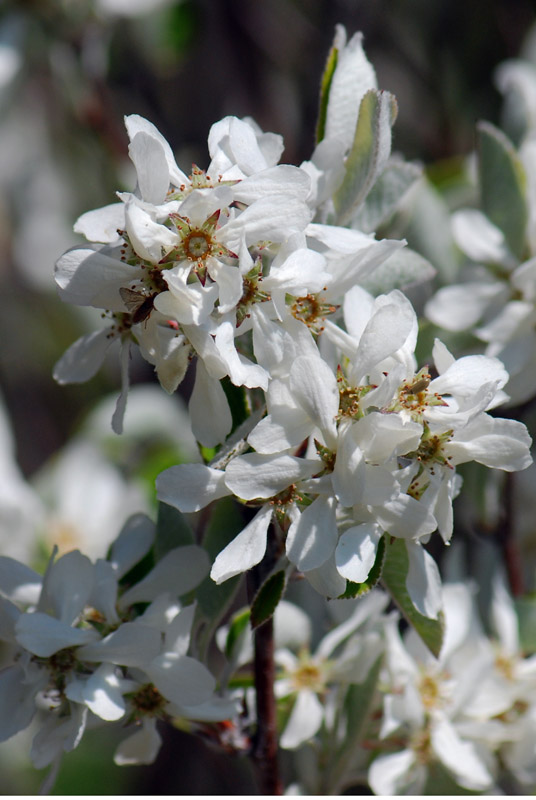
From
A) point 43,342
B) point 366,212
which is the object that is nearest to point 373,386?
point 366,212

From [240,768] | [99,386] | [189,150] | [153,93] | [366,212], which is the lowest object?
[240,768]

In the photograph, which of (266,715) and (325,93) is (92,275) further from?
(266,715)

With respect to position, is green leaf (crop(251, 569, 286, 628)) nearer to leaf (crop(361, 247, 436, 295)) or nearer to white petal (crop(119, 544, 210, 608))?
white petal (crop(119, 544, 210, 608))

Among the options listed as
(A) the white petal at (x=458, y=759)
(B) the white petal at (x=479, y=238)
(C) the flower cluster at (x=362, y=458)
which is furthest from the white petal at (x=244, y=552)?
(B) the white petal at (x=479, y=238)

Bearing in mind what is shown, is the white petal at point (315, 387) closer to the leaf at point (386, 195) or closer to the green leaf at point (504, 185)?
the leaf at point (386, 195)

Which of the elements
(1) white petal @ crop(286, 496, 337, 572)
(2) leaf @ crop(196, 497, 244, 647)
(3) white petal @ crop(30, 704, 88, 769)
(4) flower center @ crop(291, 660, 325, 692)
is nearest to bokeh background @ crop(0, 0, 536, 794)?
(4) flower center @ crop(291, 660, 325, 692)

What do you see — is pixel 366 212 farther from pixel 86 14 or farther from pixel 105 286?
pixel 86 14

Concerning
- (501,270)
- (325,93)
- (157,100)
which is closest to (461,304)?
(501,270)
